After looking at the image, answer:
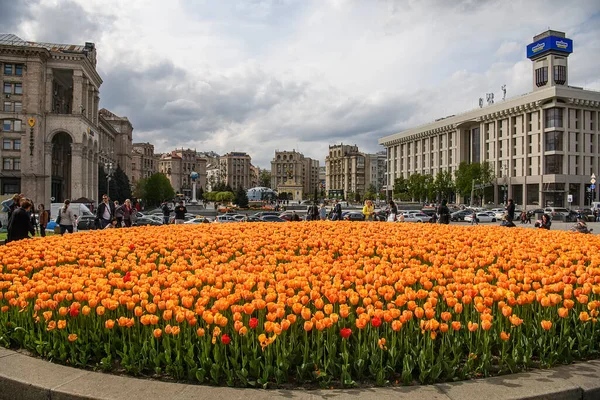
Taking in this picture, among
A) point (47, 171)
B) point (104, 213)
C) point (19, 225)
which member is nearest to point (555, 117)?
point (47, 171)

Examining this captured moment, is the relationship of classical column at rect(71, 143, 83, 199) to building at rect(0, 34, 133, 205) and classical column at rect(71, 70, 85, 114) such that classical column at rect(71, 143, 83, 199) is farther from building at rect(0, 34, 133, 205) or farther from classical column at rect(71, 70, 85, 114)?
classical column at rect(71, 70, 85, 114)

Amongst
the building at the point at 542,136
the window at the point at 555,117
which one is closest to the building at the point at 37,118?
the building at the point at 542,136

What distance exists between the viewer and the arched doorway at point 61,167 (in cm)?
7246

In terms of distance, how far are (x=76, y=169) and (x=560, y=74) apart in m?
92.7

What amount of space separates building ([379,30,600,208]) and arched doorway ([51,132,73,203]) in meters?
79.1

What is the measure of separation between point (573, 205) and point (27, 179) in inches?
3514

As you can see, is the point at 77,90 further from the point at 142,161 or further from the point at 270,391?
the point at 142,161

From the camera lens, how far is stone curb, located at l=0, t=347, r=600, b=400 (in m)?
3.88

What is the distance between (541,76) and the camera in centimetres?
9856

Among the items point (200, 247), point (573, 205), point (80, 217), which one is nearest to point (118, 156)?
point (80, 217)

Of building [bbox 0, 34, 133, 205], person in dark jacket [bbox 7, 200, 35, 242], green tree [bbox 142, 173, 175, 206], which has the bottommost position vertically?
person in dark jacket [bbox 7, 200, 35, 242]

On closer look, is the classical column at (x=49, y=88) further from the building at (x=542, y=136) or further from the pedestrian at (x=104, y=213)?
the building at (x=542, y=136)

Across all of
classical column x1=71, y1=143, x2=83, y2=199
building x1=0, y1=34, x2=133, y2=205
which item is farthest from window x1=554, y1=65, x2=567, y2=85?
classical column x1=71, y1=143, x2=83, y2=199

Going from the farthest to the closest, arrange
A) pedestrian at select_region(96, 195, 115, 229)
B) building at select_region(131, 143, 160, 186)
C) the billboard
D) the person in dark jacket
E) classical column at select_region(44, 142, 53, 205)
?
1. building at select_region(131, 143, 160, 186)
2. the billboard
3. classical column at select_region(44, 142, 53, 205)
4. pedestrian at select_region(96, 195, 115, 229)
5. the person in dark jacket
